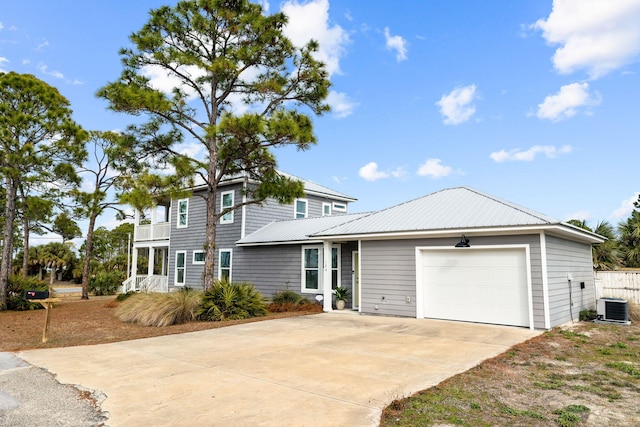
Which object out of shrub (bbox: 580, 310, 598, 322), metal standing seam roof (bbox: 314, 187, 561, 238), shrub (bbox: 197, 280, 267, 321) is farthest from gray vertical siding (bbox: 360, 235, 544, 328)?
shrub (bbox: 580, 310, 598, 322)

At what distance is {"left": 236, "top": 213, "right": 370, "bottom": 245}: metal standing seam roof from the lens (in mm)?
15328

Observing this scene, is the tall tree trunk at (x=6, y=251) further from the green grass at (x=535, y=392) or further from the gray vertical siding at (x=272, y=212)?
the green grass at (x=535, y=392)

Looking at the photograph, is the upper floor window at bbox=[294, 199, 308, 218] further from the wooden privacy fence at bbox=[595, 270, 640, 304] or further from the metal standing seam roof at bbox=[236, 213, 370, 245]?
the wooden privacy fence at bbox=[595, 270, 640, 304]

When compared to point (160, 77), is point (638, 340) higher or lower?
lower

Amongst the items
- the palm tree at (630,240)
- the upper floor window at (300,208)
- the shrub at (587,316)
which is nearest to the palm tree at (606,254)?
the palm tree at (630,240)

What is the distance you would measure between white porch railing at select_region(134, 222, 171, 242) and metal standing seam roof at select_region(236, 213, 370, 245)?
6112mm

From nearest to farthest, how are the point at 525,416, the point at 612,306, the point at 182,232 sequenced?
the point at 525,416, the point at 612,306, the point at 182,232

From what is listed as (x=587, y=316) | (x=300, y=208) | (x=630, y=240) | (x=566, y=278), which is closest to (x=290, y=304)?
(x=300, y=208)

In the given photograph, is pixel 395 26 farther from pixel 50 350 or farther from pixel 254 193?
pixel 50 350

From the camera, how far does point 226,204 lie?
61.6ft

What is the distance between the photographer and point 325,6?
45.8ft

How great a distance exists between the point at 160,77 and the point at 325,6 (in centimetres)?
627

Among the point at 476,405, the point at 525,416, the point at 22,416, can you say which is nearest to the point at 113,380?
the point at 22,416

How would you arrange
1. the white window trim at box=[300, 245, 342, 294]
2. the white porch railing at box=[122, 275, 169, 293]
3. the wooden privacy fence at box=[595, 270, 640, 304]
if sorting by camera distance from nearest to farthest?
1. the white window trim at box=[300, 245, 342, 294]
2. the wooden privacy fence at box=[595, 270, 640, 304]
3. the white porch railing at box=[122, 275, 169, 293]
